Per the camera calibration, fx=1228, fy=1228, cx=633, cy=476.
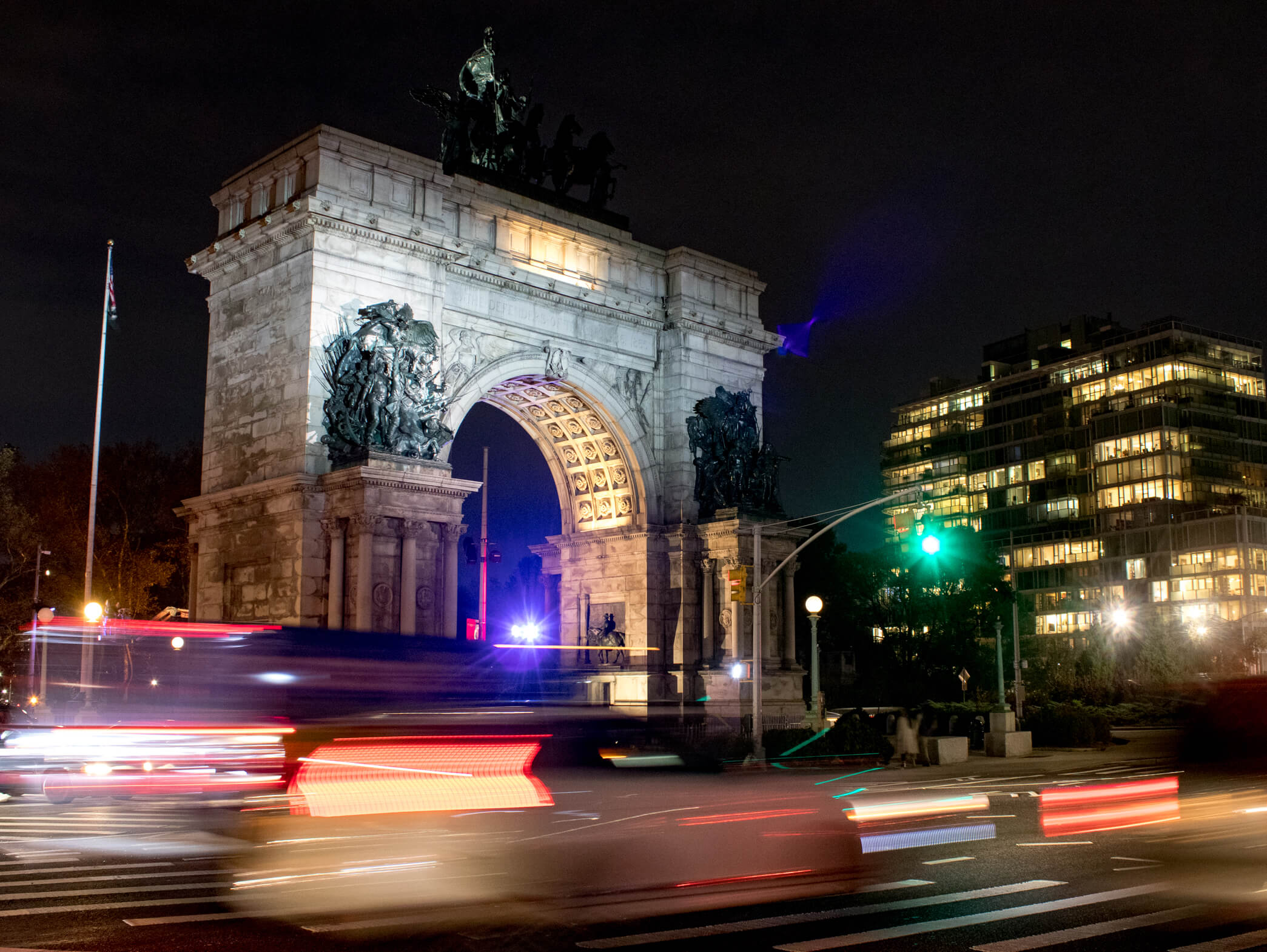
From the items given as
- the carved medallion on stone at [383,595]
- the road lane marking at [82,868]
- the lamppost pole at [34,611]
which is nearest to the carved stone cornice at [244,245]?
the carved medallion on stone at [383,595]

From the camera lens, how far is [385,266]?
36938mm

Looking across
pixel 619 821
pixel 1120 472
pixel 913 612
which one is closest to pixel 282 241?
pixel 619 821

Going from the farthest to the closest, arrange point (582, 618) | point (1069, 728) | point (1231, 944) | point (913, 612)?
point (913, 612), point (582, 618), point (1069, 728), point (1231, 944)

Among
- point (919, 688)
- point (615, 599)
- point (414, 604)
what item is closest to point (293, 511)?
point (414, 604)

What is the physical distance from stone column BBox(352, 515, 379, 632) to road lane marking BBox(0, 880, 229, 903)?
69.5 ft

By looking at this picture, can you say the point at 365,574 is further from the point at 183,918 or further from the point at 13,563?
the point at 13,563

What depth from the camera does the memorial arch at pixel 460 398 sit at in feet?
113

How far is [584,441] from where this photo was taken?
1811 inches

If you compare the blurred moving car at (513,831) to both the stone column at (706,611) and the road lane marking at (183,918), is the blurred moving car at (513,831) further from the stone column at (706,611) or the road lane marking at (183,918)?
the stone column at (706,611)

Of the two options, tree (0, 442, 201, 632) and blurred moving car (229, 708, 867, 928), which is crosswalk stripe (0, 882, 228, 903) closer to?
blurred moving car (229, 708, 867, 928)

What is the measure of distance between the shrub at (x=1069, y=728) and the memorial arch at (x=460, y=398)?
8.57 metres

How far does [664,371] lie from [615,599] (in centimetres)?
867

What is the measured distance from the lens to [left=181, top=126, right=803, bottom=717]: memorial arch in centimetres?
3459

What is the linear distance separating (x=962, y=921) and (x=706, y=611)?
33.0 m
